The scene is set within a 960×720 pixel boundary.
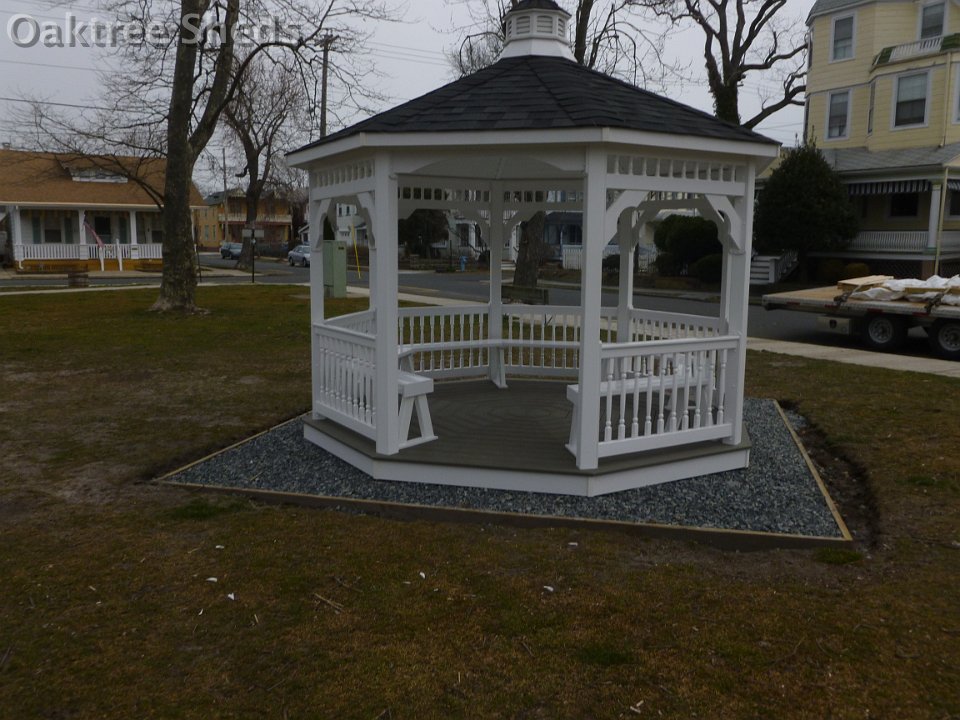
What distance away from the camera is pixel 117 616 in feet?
13.3

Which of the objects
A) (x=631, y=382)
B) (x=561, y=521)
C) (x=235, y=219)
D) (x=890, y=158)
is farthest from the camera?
(x=235, y=219)

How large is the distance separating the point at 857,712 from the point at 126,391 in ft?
29.8

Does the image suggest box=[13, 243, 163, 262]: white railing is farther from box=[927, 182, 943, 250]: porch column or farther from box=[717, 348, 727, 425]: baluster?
box=[717, 348, 727, 425]: baluster

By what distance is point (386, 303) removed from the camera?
20.0 feet

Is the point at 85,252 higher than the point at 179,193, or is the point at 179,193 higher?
the point at 179,193

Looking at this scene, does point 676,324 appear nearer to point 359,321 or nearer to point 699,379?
point 699,379

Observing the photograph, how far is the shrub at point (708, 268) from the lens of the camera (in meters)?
28.4

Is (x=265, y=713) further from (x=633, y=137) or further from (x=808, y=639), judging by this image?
(x=633, y=137)

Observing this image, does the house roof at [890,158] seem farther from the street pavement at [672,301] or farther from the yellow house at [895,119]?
the street pavement at [672,301]

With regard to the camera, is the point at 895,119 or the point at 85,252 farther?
the point at 85,252

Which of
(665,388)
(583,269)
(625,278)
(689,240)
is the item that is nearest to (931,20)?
(689,240)

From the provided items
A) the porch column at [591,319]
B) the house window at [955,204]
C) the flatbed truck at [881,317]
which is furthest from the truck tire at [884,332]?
the house window at [955,204]

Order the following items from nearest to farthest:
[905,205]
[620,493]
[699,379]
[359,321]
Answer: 1. [620,493]
2. [699,379]
3. [359,321]
4. [905,205]

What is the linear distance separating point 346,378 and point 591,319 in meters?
2.32
